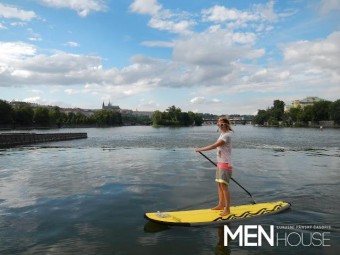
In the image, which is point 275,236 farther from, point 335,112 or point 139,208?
point 335,112

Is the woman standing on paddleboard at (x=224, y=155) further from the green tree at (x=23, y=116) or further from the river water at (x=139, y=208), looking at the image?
the green tree at (x=23, y=116)

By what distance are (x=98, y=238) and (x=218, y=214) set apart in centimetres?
387

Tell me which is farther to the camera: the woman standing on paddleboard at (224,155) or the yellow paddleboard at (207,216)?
the woman standing on paddleboard at (224,155)

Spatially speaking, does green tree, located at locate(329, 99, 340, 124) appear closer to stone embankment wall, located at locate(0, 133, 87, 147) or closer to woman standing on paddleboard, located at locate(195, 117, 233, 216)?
stone embankment wall, located at locate(0, 133, 87, 147)

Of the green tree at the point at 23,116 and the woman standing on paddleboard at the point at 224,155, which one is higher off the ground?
the green tree at the point at 23,116

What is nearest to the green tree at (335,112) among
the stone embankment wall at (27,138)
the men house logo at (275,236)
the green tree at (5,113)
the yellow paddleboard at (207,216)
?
the stone embankment wall at (27,138)

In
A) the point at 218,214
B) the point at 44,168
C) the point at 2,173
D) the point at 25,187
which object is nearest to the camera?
the point at 218,214

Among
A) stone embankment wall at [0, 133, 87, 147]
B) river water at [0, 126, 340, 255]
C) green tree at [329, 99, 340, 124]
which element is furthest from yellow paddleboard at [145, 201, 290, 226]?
green tree at [329, 99, 340, 124]

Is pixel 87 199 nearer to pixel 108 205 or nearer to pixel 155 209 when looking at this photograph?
pixel 108 205

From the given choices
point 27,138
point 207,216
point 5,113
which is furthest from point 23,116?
point 207,216

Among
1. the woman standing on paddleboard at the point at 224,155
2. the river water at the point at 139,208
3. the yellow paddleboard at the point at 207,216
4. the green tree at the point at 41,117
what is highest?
the green tree at the point at 41,117

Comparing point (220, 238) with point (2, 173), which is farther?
point (2, 173)

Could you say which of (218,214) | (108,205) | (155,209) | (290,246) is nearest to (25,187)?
(108,205)

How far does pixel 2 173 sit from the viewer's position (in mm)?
23797
